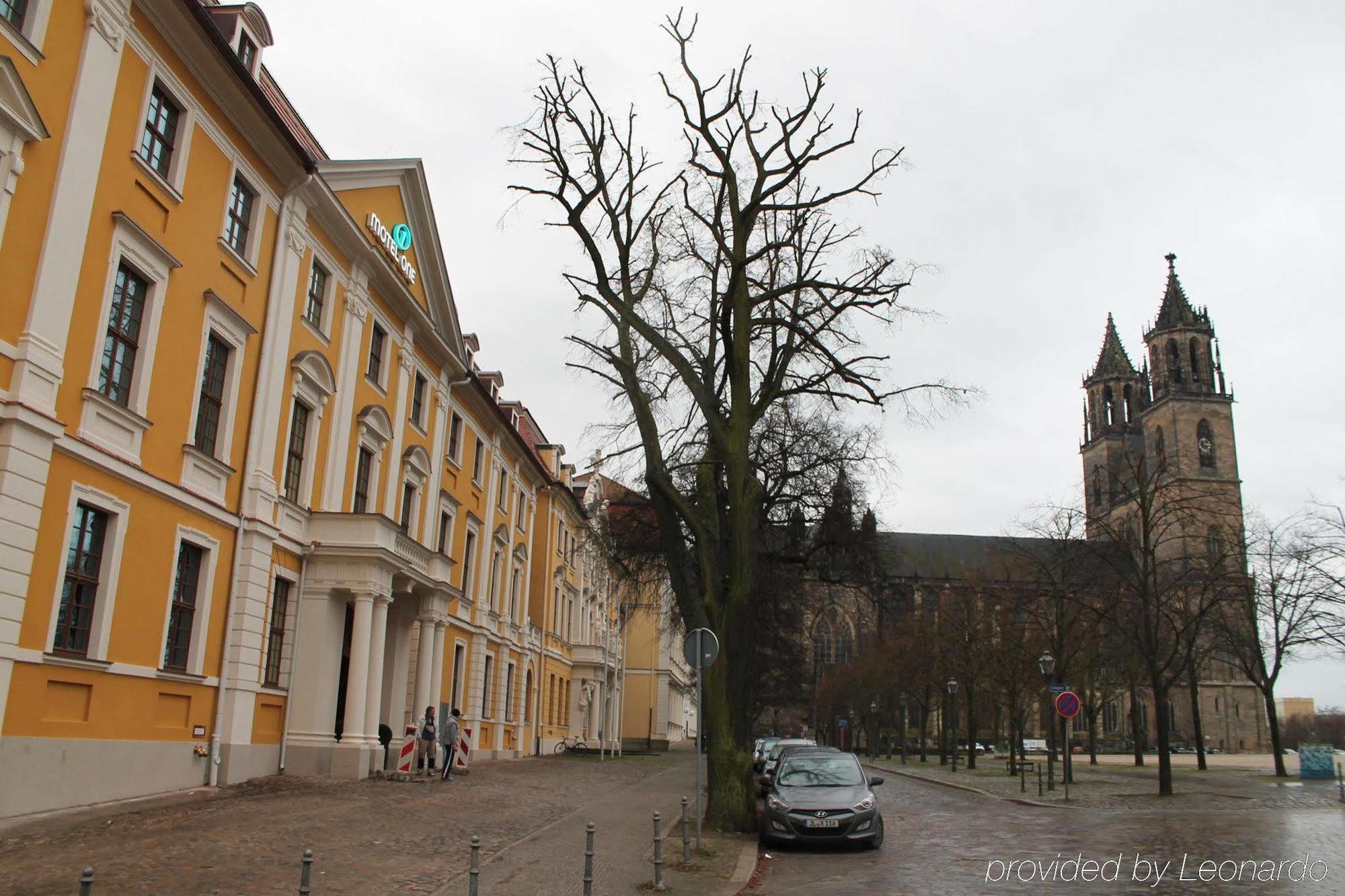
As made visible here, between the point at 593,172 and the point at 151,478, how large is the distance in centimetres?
881

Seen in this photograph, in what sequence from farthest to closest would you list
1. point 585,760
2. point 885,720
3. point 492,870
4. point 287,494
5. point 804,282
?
point 885,720 → point 585,760 → point 287,494 → point 804,282 → point 492,870

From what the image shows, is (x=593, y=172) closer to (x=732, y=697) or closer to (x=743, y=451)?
(x=743, y=451)

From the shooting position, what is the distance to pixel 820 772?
16.4 meters

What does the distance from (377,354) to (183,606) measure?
33.2 ft

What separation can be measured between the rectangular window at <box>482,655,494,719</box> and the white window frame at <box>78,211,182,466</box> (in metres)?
22.0

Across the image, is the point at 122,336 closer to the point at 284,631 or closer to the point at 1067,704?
the point at 284,631

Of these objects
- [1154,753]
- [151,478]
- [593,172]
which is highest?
[593,172]

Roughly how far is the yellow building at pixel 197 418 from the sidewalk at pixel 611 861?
6.44 m

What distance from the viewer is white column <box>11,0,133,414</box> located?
13430 millimetres

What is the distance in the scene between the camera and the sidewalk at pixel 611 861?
10.7m

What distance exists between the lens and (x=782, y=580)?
1172 inches

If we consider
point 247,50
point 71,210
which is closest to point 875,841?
point 71,210

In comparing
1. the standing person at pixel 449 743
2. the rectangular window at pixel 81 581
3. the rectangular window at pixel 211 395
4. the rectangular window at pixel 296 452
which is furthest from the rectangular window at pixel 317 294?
the standing person at pixel 449 743

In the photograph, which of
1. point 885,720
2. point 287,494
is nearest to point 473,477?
point 287,494
